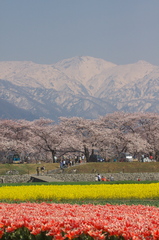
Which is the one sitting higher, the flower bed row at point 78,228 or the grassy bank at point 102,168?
the grassy bank at point 102,168

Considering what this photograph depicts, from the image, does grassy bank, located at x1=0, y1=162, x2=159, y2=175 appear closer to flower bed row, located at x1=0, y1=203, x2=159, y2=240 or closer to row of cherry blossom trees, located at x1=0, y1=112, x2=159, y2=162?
row of cherry blossom trees, located at x1=0, y1=112, x2=159, y2=162

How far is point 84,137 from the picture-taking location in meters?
75.4

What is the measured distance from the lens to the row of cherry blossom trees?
73062 millimetres

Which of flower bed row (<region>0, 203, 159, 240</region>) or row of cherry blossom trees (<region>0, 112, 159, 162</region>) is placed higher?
row of cherry blossom trees (<region>0, 112, 159, 162</region>)

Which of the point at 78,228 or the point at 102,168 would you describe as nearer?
the point at 78,228

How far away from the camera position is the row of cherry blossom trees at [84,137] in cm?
7306

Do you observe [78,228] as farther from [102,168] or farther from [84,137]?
[84,137]

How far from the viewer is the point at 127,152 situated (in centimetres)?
7306

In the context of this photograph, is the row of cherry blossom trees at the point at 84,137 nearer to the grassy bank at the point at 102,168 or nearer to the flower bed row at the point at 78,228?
Answer: the grassy bank at the point at 102,168

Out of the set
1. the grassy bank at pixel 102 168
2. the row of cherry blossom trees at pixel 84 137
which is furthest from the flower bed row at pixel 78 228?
the row of cherry blossom trees at pixel 84 137

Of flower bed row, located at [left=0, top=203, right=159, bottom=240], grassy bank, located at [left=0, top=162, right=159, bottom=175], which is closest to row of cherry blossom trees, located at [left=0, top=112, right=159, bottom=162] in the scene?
grassy bank, located at [left=0, top=162, right=159, bottom=175]

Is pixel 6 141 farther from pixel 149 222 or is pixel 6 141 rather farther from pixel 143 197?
pixel 149 222

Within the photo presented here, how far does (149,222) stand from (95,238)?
1401 millimetres

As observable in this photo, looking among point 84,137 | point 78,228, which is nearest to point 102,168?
point 84,137
